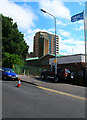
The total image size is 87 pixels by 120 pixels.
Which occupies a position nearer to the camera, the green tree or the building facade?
the green tree

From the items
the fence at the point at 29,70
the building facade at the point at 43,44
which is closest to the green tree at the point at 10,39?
the fence at the point at 29,70

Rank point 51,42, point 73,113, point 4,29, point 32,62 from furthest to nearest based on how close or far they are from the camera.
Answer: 1. point 51,42
2. point 32,62
3. point 4,29
4. point 73,113

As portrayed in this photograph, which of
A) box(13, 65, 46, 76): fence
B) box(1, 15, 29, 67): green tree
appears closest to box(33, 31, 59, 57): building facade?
box(1, 15, 29, 67): green tree

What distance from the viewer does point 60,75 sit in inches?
578

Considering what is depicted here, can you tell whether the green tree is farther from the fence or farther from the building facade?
the building facade

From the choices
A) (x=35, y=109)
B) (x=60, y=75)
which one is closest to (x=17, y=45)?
(x=60, y=75)

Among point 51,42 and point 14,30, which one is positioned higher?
point 51,42

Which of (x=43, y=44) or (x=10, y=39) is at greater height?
(x=43, y=44)

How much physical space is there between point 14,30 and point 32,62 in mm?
10489

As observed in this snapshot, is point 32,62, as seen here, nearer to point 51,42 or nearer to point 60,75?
point 60,75

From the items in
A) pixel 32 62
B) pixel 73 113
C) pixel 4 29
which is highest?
pixel 4 29

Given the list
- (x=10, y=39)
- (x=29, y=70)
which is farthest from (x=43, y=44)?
(x=29, y=70)

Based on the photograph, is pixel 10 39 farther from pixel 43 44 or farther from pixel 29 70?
pixel 43 44

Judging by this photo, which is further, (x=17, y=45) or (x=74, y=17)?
(x=17, y=45)
